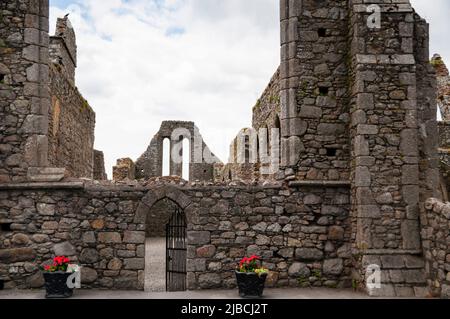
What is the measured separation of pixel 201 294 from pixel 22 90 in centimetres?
540

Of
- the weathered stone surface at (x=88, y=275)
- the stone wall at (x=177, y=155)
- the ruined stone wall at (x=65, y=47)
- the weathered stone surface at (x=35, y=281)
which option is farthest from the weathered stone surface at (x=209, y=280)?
the stone wall at (x=177, y=155)

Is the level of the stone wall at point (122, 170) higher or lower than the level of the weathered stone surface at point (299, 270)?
higher

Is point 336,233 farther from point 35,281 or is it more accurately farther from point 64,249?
point 35,281

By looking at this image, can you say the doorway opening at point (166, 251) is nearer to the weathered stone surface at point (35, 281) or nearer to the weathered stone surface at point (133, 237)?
the weathered stone surface at point (133, 237)

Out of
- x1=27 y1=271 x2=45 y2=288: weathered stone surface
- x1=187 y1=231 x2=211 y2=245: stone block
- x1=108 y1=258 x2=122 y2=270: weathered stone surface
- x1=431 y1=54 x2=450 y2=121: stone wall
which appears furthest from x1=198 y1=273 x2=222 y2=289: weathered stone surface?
x1=431 y1=54 x2=450 y2=121: stone wall

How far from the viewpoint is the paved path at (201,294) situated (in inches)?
327

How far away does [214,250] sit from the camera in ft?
30.1

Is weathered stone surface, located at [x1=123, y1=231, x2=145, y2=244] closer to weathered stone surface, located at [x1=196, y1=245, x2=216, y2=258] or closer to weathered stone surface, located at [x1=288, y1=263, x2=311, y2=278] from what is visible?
weathered stone surface, located at [x1=196, y1=245, x2=216, y2=258]

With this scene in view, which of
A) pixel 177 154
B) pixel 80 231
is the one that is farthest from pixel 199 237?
pixel 177 154

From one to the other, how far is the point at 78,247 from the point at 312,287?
15.5 feet

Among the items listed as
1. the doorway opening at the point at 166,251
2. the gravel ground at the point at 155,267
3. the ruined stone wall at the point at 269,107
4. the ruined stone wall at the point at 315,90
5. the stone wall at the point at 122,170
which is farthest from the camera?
the stone wall at the point at 122,170

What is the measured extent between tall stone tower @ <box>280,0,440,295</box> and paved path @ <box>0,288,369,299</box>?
75 centimetres

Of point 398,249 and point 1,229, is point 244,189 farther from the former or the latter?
point 1,229

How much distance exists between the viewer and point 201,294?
28.3 ft
